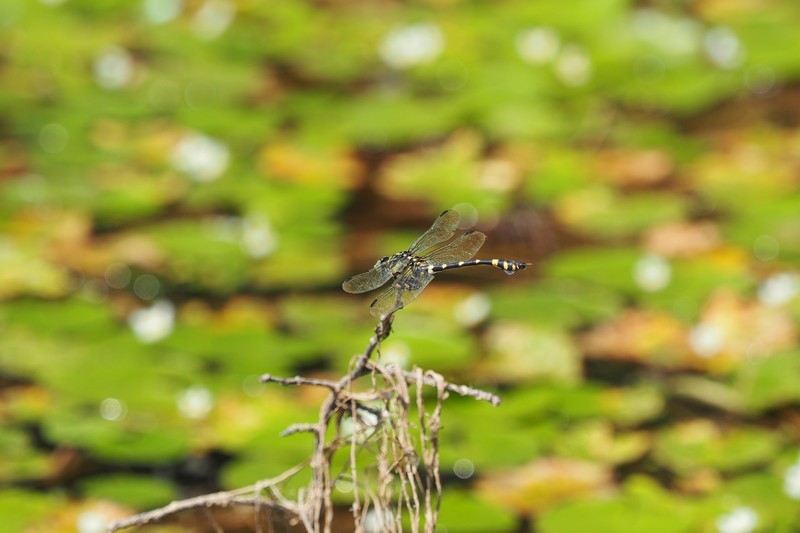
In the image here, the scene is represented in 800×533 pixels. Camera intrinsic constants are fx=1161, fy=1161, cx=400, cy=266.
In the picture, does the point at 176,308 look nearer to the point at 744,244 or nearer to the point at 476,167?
the point at 476,167

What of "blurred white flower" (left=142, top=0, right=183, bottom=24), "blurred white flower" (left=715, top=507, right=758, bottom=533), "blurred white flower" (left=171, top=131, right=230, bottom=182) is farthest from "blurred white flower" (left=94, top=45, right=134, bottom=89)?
"blurred white flower" (left=715, top=507, right=758, bottom=533)

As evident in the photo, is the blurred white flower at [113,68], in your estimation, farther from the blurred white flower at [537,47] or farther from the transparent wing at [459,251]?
the transparent wing at [459,251]

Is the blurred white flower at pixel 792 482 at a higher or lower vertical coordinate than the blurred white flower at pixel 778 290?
lower

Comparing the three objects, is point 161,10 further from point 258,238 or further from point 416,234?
point 416,234

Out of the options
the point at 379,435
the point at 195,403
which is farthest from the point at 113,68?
the point at 379,435

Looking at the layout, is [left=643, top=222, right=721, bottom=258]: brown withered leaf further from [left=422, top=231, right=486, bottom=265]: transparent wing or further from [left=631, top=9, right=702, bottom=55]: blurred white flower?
[left=422, top=231, right=486, bottom=265]: transparent wing

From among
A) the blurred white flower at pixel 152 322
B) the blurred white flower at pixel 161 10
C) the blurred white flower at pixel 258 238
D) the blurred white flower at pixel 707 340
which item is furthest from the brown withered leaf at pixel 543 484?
the blurred white flower at pixel 161 10
